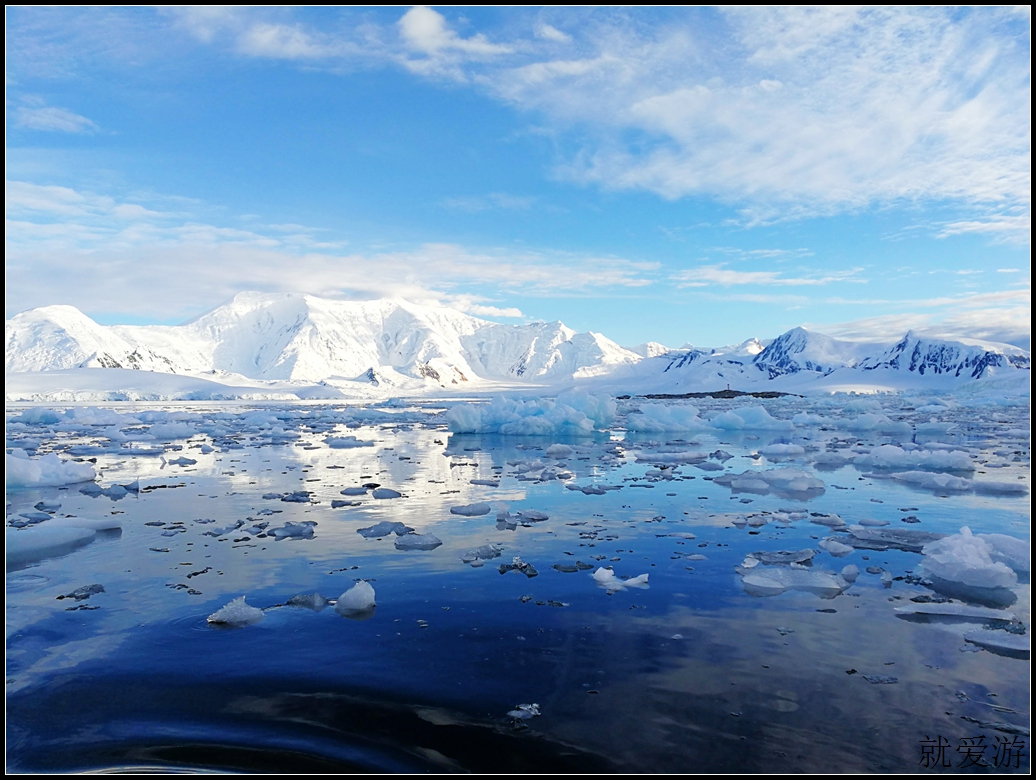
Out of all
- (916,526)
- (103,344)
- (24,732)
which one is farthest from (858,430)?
(103,344)

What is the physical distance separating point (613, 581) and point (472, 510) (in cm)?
337

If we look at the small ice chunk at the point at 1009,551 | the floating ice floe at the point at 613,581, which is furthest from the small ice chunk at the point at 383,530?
the small ice chunk at the point at 1009,551

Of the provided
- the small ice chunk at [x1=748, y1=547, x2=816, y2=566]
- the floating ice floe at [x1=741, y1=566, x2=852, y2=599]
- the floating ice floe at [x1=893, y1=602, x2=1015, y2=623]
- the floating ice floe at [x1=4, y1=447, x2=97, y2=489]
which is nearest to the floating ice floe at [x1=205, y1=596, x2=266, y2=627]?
the floating ice floe at [x1=741, y1=566, x2=852, y2=599]

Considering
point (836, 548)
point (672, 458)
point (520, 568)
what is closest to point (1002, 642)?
point (836, 548)

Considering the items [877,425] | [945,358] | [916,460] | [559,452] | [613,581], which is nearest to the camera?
[613,581]

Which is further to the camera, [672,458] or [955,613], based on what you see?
[672,458]

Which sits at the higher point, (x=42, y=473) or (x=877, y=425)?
(x=877, y=425)

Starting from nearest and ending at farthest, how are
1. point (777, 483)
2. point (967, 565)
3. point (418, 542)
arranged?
point (967, 565) < point (418, 542) < point (777, 483)

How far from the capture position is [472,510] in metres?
8.45

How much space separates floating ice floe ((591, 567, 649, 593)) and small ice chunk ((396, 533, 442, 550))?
2.00m

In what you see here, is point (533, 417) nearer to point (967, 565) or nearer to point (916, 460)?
point (916, 460)

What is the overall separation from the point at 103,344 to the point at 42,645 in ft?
682

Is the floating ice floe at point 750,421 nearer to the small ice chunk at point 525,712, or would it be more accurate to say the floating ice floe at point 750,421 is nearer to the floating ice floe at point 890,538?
the floating ice floe at point 890,538

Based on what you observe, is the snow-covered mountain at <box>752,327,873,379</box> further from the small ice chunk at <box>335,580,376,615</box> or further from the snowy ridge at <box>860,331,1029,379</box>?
the small ice chunk at <box>335,580,376,615</box>
